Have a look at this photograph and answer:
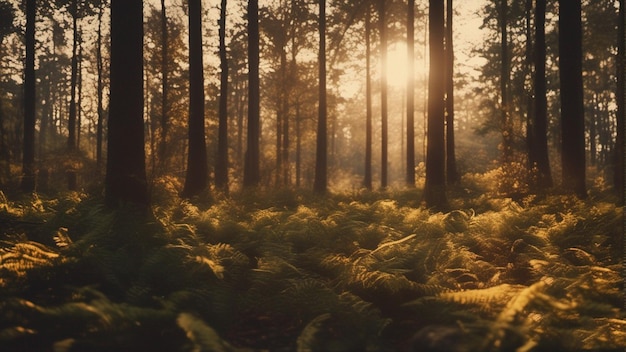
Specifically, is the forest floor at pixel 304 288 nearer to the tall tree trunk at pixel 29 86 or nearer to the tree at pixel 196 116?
the tree at pixel 196 116

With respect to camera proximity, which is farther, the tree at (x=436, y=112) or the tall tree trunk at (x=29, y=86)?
the tall tree trunk at (x=29, y=86)

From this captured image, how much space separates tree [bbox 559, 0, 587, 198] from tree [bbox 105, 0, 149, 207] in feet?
31.9

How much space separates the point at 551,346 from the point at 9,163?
18322 mm

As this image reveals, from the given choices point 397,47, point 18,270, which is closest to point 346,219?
point 18,270

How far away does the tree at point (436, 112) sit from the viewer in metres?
11.2

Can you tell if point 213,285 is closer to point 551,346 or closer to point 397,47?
point 551,346

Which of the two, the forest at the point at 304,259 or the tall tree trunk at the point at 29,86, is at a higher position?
the tall tree trunk at the point at 29,86

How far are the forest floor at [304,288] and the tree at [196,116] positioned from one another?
5.76m

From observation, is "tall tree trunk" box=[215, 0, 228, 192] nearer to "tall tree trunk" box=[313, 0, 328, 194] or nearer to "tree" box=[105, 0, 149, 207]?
"tall tree trunk" box=[313, 0, 328, 194]

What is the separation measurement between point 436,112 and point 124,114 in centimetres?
752

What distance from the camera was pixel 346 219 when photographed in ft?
27.2

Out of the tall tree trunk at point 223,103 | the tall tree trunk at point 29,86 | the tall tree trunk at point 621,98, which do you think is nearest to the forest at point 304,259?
the tall tree trunk at point 621,98

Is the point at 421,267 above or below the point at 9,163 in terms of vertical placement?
below

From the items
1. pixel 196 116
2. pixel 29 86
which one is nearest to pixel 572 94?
pixel 196 116
